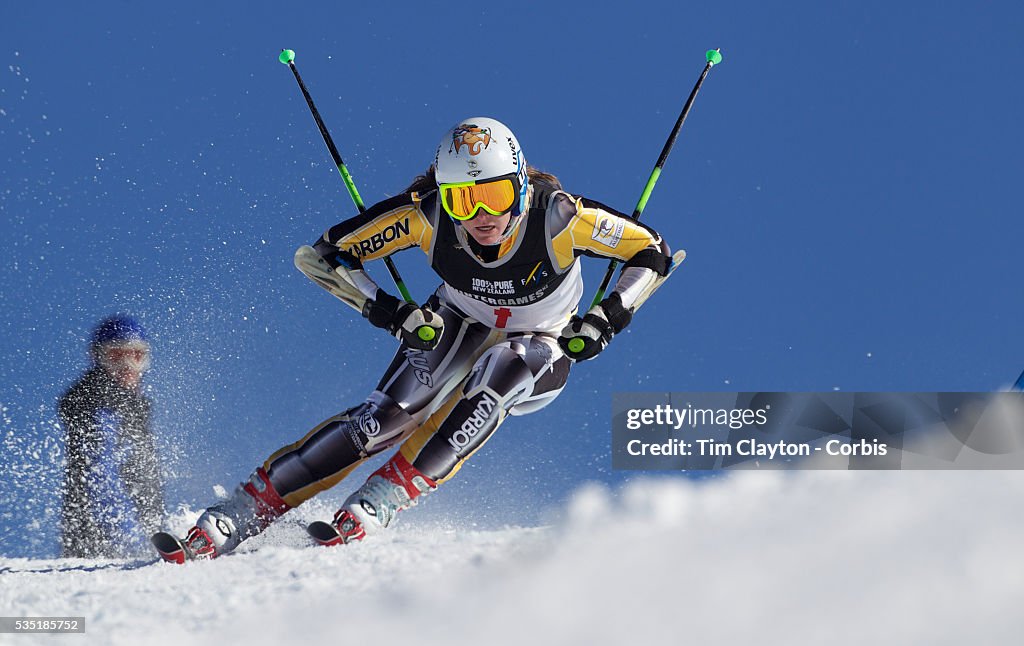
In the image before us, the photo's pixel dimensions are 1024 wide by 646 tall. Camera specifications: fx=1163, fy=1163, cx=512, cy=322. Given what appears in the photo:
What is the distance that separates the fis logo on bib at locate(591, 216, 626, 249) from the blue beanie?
320cm

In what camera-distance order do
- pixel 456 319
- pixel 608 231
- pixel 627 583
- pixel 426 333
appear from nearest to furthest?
pixel 627 583
pixel 426 333
pixel 608 231
pixel 456 319

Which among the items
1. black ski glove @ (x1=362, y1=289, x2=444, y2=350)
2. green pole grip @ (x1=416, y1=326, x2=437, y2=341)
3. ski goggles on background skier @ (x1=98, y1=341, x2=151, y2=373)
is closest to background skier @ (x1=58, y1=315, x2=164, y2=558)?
ski goggles on background skier @ (x1=98, y1=341, x2=151, y2=373)

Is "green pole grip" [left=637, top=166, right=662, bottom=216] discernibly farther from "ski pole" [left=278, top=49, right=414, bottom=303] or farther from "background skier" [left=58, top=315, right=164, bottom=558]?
"background skier" [left=58, top=315, right=164, bottom=558]

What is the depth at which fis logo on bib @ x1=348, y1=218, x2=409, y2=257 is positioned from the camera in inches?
229

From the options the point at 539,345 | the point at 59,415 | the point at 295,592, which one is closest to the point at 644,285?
the point at 539,345

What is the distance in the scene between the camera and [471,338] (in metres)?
5.96

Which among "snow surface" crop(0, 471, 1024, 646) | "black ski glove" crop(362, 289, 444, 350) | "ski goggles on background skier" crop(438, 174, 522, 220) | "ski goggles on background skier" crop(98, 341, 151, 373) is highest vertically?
"ski goggles on background skier" crop(98, 341, 151, 373)

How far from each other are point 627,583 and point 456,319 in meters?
1.99

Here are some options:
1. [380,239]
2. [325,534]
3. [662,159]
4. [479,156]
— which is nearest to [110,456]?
[325,534]

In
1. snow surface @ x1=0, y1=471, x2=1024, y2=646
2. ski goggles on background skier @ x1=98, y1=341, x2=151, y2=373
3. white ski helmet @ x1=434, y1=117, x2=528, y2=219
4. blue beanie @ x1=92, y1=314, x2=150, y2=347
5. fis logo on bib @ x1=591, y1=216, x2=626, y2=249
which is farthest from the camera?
blue beanie @ x1=92, y1=314, x2=150, y2=347

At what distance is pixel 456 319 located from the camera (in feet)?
19.7

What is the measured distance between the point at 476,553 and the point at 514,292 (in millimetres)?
1428

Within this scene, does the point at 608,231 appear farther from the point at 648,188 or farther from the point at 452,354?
the point at 452,354

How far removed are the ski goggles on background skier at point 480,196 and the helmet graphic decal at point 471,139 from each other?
0.16 meters
